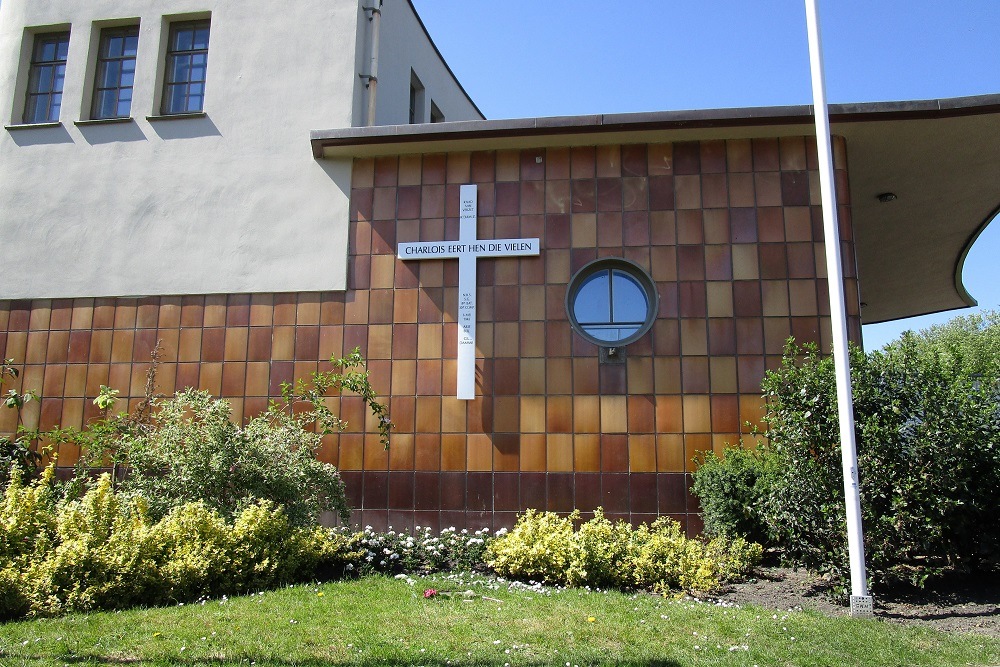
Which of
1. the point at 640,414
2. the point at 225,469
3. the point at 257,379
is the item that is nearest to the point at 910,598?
the point at 640,414

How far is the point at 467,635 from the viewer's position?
20.3ft

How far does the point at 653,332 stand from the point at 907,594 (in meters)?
4.02

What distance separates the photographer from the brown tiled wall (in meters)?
10.2

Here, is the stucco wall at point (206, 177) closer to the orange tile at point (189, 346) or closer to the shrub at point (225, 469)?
the orange tile at point (189, 346)

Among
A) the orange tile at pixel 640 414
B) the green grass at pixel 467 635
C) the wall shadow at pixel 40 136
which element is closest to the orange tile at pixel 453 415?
the orange tile at pixel 640 414

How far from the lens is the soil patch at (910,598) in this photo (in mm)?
7227

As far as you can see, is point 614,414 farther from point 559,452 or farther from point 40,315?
point 40,315

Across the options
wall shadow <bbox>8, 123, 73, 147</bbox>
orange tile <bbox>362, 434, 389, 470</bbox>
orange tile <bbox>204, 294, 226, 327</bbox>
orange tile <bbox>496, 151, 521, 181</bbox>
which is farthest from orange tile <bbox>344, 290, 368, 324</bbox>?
wall shadow <bbox>8, 123, 73, 147</bbox>

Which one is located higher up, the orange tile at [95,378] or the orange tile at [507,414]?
the orange tile at [95,378]

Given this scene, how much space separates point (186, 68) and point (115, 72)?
1.20 metres

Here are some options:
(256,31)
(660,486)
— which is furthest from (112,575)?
(256,31)

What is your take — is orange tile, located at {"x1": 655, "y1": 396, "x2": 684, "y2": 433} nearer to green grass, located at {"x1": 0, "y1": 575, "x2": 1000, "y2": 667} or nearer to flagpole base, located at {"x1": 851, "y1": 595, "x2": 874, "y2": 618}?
green grass, located at {"x1": 0, "y1": 575, "x2": 1000, "y2": 667}

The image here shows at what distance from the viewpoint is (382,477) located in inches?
415

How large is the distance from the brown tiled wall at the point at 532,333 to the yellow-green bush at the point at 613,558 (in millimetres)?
1478
